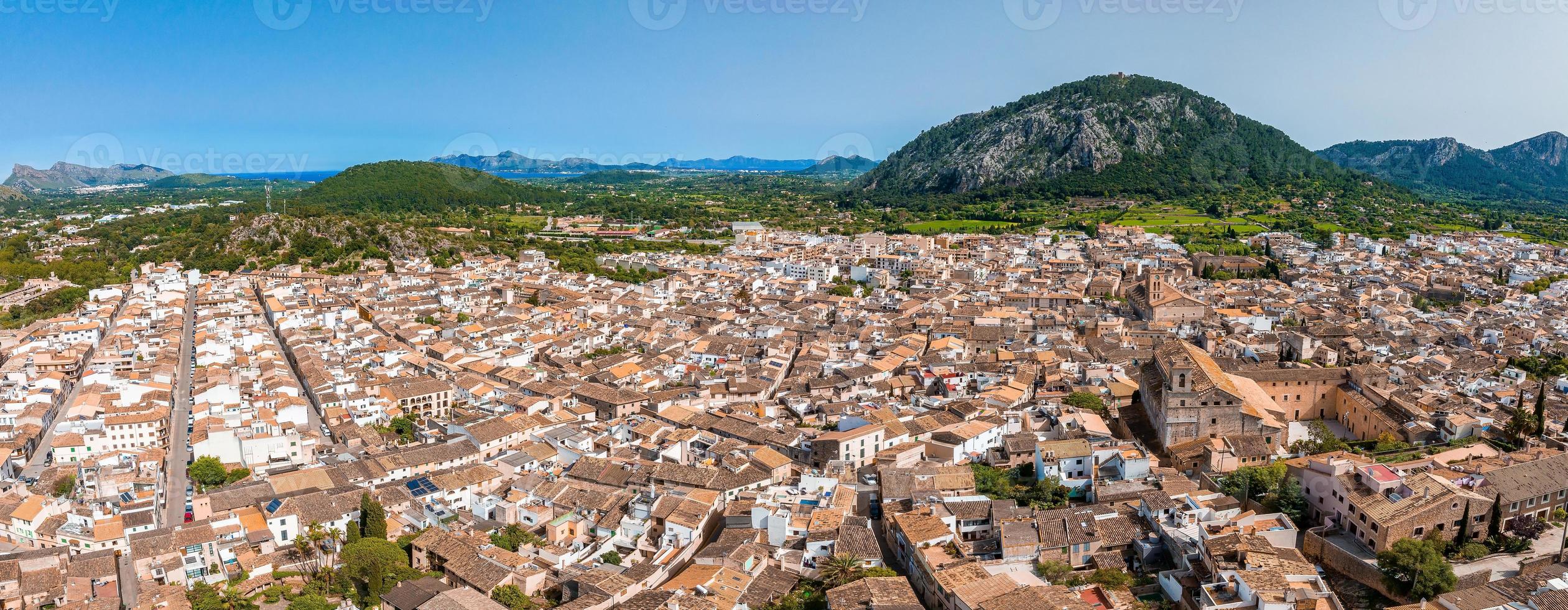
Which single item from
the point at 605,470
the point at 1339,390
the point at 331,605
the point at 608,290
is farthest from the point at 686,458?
the point at 608,290

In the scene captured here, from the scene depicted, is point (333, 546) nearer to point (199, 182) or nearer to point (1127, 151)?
point (1127, 151)

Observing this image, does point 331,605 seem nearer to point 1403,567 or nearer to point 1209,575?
point 1209,575

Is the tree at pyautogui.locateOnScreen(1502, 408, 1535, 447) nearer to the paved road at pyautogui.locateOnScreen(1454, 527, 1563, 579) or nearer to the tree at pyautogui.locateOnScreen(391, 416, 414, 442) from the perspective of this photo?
the paved road at pyautogui.locateOnScreen(1454, 527, 1563, 579)

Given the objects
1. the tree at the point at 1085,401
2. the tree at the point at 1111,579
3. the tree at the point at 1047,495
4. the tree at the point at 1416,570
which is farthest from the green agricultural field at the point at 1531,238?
the tree at the point at 1111,579

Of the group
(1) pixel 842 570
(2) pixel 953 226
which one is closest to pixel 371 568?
(1) pixel 842 570

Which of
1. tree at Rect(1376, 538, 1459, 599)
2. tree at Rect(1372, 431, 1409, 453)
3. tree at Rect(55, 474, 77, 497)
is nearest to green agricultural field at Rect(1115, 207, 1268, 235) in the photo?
tree at Rect(1372, 431, 1409, 453)
